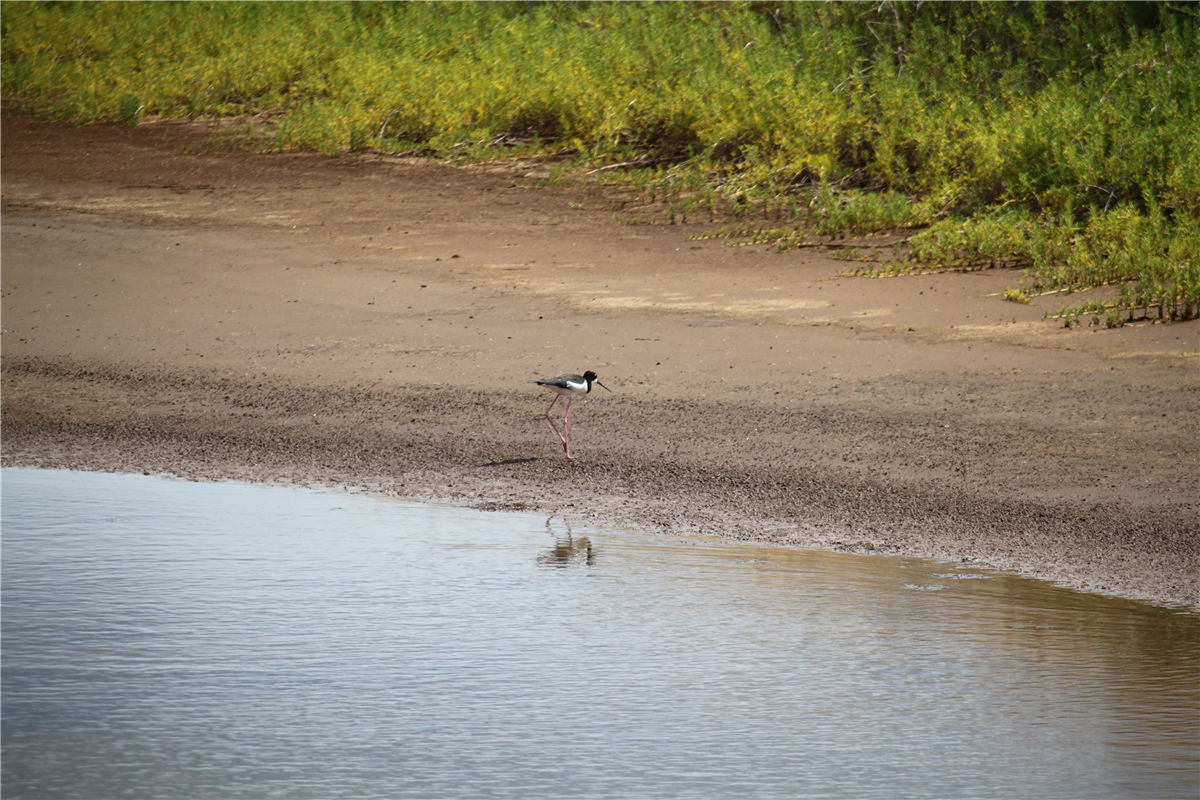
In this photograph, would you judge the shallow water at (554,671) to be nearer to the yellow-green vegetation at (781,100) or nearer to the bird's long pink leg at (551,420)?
the bird's long pink leg at (551,420)

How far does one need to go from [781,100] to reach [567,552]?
31.8 feet

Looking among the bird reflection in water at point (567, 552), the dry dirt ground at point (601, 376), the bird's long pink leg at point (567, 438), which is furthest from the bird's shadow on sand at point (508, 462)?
the bird reflection in water at point (567, 552)

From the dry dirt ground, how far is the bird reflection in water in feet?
1.23

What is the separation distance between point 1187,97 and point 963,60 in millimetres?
2560

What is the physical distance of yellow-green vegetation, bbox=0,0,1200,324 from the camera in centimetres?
1256

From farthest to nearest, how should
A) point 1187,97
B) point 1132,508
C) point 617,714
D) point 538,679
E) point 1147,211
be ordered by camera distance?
1. point 1187,97
2. point 1147,211
3. point 1132,508
4. point 538,679
5. point 617,714

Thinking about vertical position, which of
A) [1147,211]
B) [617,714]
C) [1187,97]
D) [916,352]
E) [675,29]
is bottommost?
[617,714]

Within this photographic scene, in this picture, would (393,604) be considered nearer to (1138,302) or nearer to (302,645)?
(302,645)

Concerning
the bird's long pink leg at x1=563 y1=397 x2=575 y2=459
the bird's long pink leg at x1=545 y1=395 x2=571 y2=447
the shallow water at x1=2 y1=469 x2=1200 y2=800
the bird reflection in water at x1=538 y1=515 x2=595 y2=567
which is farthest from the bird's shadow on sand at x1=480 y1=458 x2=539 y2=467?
Answer: the bird reflection in water at x1=538 y1=515 x2=595 y2=567

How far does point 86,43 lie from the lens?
20875 mm

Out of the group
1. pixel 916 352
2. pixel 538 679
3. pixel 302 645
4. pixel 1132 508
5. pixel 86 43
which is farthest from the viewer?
pixel 86 43

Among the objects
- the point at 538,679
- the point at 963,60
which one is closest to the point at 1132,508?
the point at 538,679

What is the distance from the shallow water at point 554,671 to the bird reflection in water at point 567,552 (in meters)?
0.02

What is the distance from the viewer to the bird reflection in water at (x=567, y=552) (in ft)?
20.7
